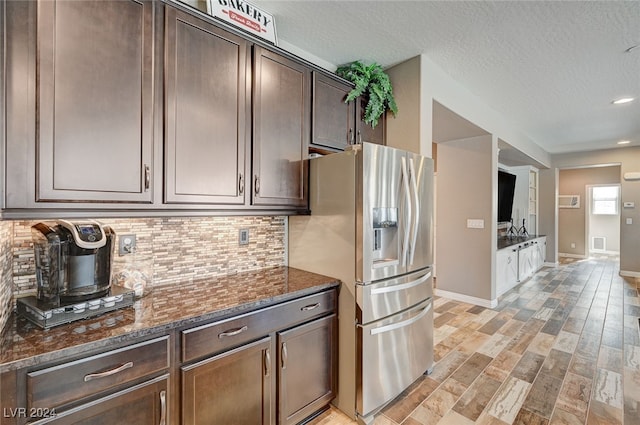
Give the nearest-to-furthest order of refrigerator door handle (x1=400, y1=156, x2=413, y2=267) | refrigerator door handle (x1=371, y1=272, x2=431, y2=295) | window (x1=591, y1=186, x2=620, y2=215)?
refrigerator door handle (x1=371, y1=272, x2=431, y2=295), refrigerator door handle (x1=400, y1=156, x2=413, y2=267), window (x1=591, y1=186, x2=620, y2=215)

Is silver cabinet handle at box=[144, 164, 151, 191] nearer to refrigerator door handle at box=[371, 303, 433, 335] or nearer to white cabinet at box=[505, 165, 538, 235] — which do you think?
refrigerator door handle at box=[371, 303, 433, 335]

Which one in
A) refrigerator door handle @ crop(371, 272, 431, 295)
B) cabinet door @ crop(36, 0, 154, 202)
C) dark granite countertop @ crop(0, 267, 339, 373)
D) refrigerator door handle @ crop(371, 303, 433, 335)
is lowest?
refrigerator door handle @ crop(371, 303, 433, 335)

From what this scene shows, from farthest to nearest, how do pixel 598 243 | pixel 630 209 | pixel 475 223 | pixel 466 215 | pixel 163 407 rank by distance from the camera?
pixel 598 243 → pixel 630 209 → pixel 466 215 → pixel 475 223 → pixel 163 407

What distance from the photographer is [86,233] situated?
1343mm

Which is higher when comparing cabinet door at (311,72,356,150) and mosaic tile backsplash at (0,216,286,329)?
cabinet door at (311,72,356,150)

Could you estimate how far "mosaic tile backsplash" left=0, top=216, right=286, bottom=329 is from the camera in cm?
141

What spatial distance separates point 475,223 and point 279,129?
11.2 feet

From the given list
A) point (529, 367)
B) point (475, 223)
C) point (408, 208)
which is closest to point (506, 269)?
point (475, 223)

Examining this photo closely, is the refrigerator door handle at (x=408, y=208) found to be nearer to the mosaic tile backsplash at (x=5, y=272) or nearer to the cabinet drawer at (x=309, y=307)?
the cabinet drawer at (x=309, y=307)

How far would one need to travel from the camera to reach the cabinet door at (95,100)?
1206mm

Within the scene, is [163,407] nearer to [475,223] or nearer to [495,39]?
[495,39]

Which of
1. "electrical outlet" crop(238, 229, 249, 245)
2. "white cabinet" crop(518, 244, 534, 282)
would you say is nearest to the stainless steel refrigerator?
"electrical outlet" crop(238, 229, 249, 245)

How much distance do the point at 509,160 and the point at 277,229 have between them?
583 centimetres

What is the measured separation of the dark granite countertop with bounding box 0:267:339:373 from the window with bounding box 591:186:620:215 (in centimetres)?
1108
